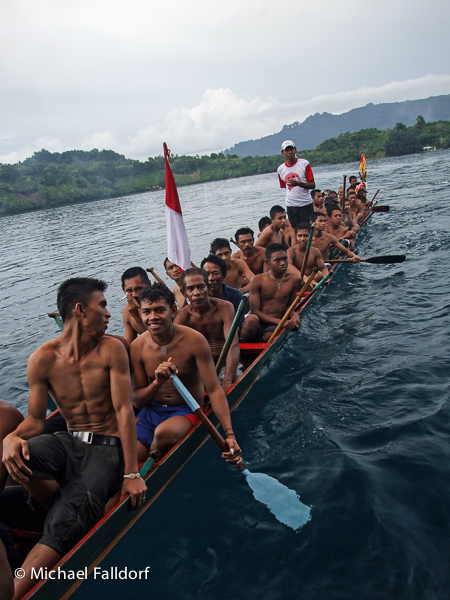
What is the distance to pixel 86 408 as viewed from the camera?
10.9ft

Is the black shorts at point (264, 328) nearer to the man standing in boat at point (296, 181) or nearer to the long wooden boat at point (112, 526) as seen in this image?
the long wooden boat at point (112, 526)

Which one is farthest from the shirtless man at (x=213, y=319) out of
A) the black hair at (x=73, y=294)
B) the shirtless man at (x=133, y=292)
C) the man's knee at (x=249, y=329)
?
the black hair at (x=73, y=294)

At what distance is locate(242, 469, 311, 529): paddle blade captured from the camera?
3590 millimetres

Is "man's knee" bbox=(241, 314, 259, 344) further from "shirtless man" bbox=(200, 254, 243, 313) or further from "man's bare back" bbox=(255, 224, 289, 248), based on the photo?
"man's bare back" bbox=(255, 224, 289, 248)

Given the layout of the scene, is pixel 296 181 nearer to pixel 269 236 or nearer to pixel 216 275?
pixel 269 236

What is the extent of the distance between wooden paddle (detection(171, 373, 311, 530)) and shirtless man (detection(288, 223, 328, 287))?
5406mm

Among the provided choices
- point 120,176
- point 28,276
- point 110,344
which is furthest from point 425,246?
point 120,176

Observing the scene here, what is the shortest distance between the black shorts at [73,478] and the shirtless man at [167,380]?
2.39 feet

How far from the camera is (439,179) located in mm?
27016

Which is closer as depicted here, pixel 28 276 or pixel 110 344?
pixel 110 344

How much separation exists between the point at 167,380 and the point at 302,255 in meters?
5.88

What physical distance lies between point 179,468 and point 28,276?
16.7 m

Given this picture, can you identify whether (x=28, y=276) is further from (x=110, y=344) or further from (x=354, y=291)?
(x=110, y=344)

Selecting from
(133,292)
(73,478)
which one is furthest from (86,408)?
(133,292)
